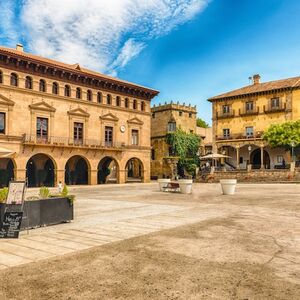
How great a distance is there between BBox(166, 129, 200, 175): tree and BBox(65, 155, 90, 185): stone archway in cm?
1676

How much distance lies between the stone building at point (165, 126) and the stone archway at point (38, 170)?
2050 centimetres

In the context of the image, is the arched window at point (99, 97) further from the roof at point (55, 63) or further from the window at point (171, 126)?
the window at point (171, 126)

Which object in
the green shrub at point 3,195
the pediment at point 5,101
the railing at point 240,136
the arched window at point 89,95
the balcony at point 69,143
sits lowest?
the green shrub at point 3,195

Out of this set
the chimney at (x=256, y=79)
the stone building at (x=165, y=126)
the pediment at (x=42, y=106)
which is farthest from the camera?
the stone building at (x=165, y=126)

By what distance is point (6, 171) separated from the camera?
1318 inches

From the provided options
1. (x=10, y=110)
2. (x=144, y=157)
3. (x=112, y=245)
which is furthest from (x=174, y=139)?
(x=112, y=245)

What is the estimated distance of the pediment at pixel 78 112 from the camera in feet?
116

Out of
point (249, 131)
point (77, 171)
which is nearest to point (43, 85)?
point (77, 171)

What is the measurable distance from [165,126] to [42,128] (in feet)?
81.7

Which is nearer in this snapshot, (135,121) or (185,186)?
(185,186)

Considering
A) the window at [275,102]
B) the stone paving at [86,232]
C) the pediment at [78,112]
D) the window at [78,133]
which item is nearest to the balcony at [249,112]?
the window at [275,102]

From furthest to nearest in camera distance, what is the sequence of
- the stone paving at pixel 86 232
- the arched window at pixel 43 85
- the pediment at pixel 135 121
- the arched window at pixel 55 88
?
the pediment at pixel 135 121
the arched window at pixel 55 88
the arched window at pixel 43 85
the stone paving at pixel 86 232

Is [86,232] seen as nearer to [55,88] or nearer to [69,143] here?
[69,143]

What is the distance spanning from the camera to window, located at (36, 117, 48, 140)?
3288 centimetres
